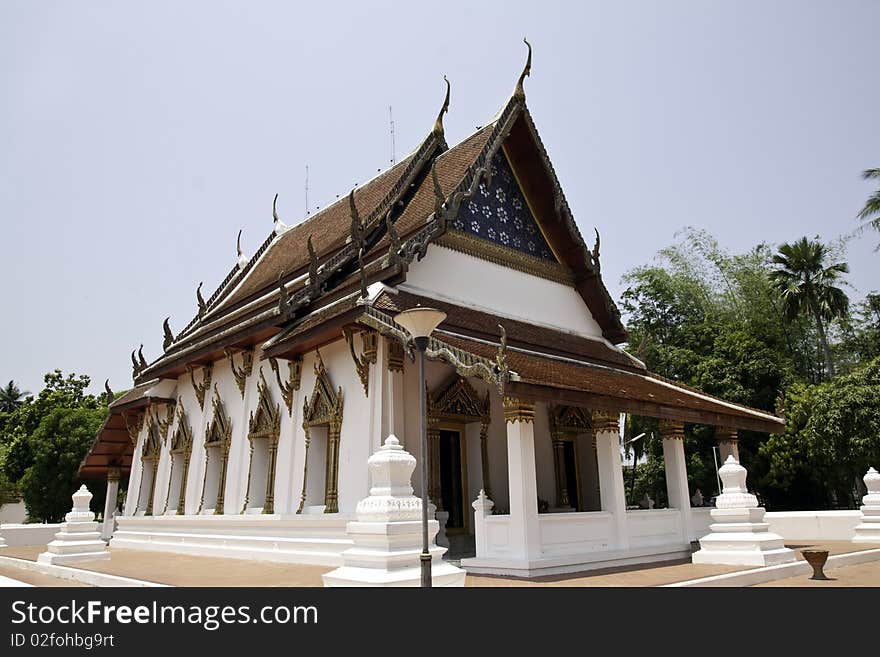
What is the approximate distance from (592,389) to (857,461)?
1267 centimetres

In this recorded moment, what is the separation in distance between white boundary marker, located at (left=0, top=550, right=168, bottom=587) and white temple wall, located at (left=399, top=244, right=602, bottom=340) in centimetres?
489

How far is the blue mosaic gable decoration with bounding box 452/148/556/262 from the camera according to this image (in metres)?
10.9

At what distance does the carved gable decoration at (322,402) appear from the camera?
9.34 meters

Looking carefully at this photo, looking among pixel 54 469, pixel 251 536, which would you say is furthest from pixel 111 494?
pixel 251 536

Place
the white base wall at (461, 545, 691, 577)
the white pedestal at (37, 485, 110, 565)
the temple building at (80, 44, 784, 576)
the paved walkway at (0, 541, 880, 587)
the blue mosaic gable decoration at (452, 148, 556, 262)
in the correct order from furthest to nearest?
the blue mosaic gable decoration at (452, 148, 556, 262) < the white pedestal at (37, 485, 110, 565) < the temple building at (80, 44, 784, 576) < the white base wall at (461, 545, 691, 577) < the paved walkway at (0, 541, 880, 587)

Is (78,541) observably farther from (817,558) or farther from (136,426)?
(817,558)

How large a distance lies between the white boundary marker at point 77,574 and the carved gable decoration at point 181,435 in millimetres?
3396

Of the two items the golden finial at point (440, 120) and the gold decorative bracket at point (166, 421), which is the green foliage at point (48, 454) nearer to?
the gold decorative bracket at point (166, 421)

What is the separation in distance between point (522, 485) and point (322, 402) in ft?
11.8

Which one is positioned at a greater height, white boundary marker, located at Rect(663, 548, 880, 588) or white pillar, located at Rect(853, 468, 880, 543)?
white pillar, located at Rect(853, 468, 880, 543)

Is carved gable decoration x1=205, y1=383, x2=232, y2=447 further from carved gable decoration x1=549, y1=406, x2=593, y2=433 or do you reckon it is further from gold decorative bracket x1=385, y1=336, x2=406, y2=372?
carved gable decoration x1=549, y1=406, x2=593, y2=433

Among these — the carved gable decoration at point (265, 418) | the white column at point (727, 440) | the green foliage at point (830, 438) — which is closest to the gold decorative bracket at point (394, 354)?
the carved gable decoration at point (265, 418)

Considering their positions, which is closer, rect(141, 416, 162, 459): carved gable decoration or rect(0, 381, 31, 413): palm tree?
rect(141, 416, 162, 459): carved gable decoration

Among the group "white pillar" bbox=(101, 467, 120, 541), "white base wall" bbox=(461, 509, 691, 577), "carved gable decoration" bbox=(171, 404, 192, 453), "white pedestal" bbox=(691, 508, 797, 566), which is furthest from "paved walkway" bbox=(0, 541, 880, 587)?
"white pillar" bbox=(101, 467, 120, 541)
